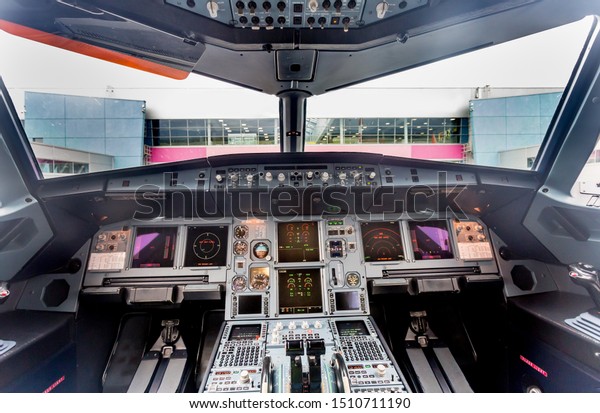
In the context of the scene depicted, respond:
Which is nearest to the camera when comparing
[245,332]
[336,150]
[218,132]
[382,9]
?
[382,9]

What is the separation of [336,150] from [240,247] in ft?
3.57

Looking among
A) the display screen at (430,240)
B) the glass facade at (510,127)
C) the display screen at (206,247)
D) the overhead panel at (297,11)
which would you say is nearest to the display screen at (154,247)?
the display screen at (206,247)

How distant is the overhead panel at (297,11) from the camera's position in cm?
118

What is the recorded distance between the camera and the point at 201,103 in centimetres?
237

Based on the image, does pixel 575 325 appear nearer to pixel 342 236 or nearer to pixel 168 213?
pixel 342 236

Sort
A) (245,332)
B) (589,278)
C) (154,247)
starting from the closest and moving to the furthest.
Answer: (589,278) < (245,332) < (154,247)

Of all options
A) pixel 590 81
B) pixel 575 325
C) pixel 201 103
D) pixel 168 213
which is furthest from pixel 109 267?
pixel 590 81

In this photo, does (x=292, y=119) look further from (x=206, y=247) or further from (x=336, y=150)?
(x=206, y=247)

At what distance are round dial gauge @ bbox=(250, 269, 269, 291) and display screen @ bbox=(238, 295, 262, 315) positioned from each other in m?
0.08

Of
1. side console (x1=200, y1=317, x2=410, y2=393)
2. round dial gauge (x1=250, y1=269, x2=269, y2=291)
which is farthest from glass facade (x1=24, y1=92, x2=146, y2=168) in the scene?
side console (x1=200, y1=317, x2=410, y2=393)

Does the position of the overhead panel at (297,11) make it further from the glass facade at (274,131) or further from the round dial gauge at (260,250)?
the round dial gauge at (260,250)

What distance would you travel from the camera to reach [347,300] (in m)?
2.34

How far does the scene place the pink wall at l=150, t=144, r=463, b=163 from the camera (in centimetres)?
224

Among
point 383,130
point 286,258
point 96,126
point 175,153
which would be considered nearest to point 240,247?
point 286,258
